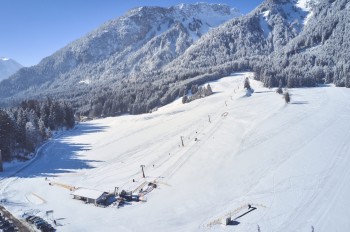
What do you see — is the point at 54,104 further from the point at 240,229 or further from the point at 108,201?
the point at 240,229

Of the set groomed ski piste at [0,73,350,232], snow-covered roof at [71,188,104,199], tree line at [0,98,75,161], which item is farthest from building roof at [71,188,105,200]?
tree line at [0,98,75,161]

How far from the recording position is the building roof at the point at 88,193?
61.7 m

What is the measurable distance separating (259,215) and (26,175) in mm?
50515

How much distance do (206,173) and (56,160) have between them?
39457mm

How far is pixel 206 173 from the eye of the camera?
72500mm

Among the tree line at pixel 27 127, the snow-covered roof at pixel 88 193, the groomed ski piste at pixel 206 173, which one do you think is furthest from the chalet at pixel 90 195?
the tree line at pixel 27 127

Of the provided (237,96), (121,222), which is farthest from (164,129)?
(121,222)

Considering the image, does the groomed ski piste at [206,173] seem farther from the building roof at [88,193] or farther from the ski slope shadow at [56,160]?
the building roof at [88,193]

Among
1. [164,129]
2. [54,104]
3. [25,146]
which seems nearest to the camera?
[25,146]

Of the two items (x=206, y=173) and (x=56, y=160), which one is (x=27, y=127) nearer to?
(x=56, y=160)

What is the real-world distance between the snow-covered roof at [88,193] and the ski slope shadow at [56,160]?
1693 cm

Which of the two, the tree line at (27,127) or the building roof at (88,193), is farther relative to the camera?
the tree line at (27,127)

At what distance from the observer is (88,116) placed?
186125 millimetres

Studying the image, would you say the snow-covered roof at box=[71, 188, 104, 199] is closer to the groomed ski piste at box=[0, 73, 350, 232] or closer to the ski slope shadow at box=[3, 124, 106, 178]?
the groomed ski piste at box=[0, 73, 350, 232]
